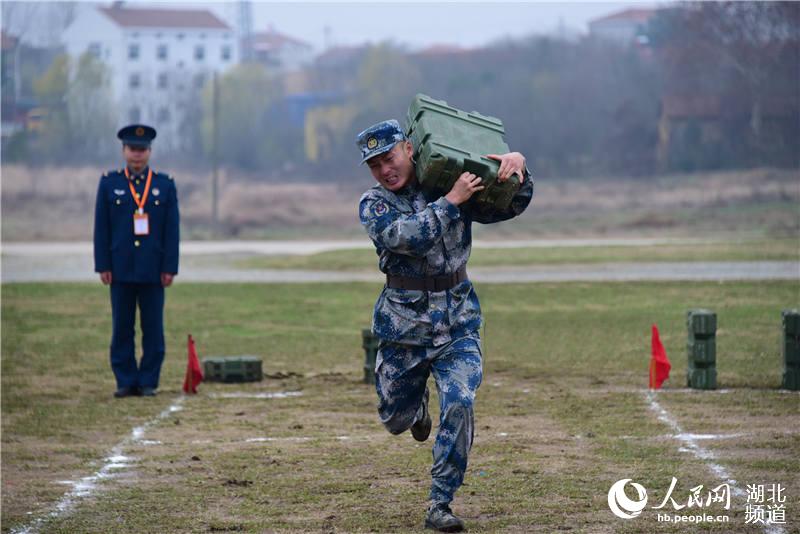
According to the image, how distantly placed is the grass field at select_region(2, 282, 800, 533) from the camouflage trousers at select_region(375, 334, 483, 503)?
0.33 m

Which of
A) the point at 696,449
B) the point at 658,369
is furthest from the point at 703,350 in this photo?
the point at 696,449

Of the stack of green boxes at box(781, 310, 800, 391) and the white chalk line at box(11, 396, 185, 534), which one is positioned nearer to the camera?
the white chalk line at box(11, 396, 185, 534)

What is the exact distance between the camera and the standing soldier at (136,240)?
37.8 ft

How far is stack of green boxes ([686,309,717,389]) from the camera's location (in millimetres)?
11078

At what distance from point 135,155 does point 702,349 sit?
204 inches

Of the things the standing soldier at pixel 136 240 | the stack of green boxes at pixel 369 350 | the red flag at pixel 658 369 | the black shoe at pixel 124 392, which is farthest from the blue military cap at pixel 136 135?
the red flag at pixel 658 369

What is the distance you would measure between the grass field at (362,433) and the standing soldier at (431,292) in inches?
19.7

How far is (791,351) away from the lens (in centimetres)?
1113

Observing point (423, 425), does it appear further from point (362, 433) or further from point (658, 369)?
point (658, 369)

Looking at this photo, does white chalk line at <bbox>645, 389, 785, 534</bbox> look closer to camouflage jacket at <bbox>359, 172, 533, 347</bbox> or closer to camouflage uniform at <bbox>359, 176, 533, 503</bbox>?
camouflage uniform at <bbox>359, 176, 533, 503</bbox>

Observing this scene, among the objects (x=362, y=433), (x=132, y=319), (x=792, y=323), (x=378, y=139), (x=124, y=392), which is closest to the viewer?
(x=378, y=139)

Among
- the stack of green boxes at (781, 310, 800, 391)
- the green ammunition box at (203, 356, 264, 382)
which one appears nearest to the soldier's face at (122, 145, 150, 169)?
the green ammunition box at (203, 356, 264, 382)

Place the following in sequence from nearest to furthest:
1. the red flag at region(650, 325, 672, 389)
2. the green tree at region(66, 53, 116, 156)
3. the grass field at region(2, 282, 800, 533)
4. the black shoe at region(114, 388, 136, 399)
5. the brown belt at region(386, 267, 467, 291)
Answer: the brown belt at region(386, 267, 467, 291)
the grass field at region(2, 282, 800, 533)
the red flag at region(650, 325, 672, 389)
the black shoe at region(114, 388, 136, 399)
the green tree at region(66, 53, 116, 156)

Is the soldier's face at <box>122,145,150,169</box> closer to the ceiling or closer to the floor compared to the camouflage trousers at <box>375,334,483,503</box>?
closer to the ceiling
